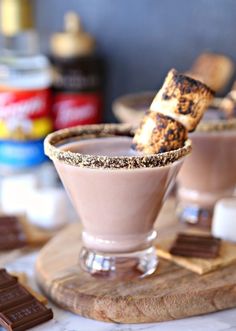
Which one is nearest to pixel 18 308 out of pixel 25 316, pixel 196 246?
pixel 25 316

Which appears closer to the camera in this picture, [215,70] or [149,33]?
[215,70]

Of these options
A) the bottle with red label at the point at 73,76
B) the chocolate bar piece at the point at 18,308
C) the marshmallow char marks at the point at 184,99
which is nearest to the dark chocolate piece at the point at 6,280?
Answer: the chocolate bar piece at the point at 18,308

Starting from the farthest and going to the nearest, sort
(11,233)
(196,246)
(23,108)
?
(23,108), (11,233), (196,246)

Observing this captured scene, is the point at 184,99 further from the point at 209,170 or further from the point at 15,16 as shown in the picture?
the point at 15,16

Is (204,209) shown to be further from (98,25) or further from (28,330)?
(98,25)

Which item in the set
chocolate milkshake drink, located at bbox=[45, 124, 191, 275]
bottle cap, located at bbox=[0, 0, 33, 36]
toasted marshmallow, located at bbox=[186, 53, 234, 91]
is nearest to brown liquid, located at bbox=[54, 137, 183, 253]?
chocolate milkshake drink, located at bbox=[45, 124, 191, 275]

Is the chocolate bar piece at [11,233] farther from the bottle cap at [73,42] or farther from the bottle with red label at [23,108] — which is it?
the bottle cap at [73,42]
